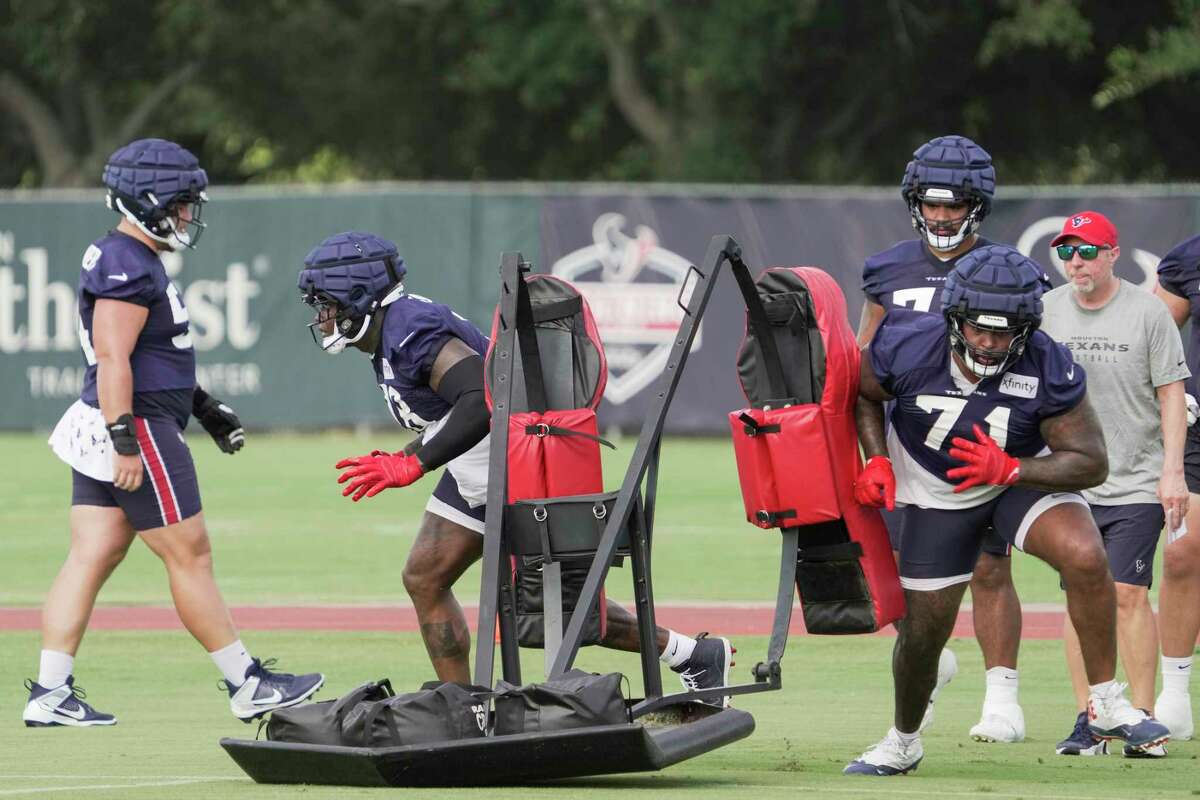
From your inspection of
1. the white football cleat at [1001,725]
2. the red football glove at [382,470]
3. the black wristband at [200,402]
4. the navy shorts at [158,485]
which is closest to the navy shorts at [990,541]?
the white football cleat at [1001,725]

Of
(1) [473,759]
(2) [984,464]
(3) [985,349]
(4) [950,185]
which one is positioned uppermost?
(4) [950,185]

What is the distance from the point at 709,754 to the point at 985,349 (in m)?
1.75

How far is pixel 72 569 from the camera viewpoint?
8.45 meters

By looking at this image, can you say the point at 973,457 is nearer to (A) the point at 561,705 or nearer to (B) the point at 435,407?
(A) the point at 561,705

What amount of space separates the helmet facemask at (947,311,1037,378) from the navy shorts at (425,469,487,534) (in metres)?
1.85

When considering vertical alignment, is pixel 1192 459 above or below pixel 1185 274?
below

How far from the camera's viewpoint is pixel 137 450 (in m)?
8.25

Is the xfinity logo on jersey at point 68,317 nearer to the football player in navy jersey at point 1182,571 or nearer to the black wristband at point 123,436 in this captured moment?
the black wristband at point 123,436

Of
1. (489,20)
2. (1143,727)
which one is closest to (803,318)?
(1143,727)

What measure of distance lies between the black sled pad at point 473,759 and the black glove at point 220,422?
108 inches

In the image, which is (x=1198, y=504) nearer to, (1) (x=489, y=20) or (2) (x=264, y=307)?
(2) (x=264, y=307)

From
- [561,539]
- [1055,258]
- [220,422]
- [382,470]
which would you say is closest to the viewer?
[561,539]

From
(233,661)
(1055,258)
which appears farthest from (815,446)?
(1055,258)

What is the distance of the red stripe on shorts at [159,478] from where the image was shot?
Result: 8.37 metres
